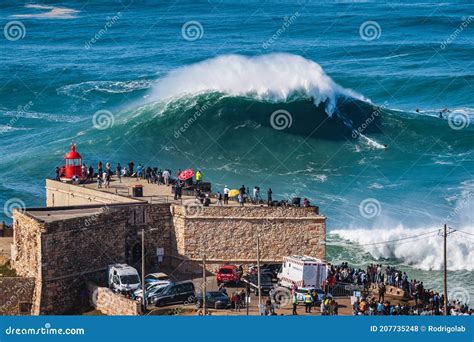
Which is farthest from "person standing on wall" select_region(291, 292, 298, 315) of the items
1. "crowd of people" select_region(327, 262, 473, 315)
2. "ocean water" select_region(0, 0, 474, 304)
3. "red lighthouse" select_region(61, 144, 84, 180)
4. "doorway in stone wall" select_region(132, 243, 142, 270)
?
"red lighthouse" select_region(61, 144, 84, 180)

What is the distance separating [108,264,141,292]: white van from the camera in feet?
173

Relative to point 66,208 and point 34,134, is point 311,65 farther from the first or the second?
point 66,208

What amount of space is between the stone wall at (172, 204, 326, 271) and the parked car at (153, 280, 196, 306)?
170 inches

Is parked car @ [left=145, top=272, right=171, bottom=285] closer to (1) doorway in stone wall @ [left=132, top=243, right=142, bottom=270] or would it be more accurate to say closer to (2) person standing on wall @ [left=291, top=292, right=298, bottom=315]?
(1) doorway in stone wall @ [left=132, top=243, right=142, bottom=270]

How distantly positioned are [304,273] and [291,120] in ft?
112

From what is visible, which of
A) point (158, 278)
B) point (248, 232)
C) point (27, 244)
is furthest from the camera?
point (248, 232)

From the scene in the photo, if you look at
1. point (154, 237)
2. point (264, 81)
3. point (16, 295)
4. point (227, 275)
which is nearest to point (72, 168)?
point (154, 237)

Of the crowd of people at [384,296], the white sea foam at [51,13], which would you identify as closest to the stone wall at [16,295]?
the crowd of people at [384,296]

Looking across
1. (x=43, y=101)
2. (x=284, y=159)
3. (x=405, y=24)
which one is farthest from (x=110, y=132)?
(x=405, y=24)

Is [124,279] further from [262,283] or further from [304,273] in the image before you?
[304,273]

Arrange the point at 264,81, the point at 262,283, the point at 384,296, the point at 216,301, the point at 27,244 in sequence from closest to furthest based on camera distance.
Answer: the point at 216,301
the point at 262,283
the point at 384,296
the point at 27,244
the point at 264,81

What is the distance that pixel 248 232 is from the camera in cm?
5609

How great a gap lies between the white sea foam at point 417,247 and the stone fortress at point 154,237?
11426 millimetres

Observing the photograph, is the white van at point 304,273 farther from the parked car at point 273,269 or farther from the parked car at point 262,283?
the parked car at point 273,269
